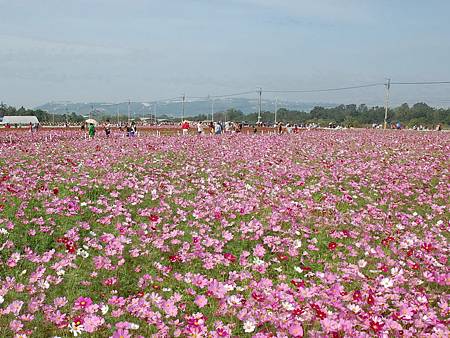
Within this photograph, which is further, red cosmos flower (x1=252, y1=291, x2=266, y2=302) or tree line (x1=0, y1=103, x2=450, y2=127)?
tree line (x1=0, y1=103, x2=450, y2=127)

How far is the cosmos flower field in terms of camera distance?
3676 mm

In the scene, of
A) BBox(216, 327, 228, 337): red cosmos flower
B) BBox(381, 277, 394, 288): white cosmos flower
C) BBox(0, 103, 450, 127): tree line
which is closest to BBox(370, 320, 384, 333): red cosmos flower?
BBox(381, 277, 394, 288): white cosmos flower

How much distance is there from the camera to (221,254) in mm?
5715

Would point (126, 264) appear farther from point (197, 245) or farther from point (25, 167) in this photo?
point (25, 167)

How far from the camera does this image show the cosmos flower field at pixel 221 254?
3.68m


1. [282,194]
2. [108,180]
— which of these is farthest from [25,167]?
[282,194]

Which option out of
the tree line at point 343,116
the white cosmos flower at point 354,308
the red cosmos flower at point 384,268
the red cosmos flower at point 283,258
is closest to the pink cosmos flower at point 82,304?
the white cosmos flower at point 354,308

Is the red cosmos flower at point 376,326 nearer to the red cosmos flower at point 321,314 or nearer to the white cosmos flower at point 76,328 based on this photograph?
the red cosmos flower at point 321,314


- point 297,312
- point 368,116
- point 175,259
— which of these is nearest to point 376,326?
point 297,312

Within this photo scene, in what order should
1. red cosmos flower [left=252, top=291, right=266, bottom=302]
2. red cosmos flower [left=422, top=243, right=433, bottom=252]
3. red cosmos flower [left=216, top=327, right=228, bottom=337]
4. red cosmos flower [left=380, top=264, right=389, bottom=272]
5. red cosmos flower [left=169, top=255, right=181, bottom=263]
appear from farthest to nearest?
red cosmos flower [left=422, top=243, right=433, bottom=252] < red cosmos flower [left=169, top=255, right=181, bottom=263] < red cosmos flower [left=380, top=264, right=389, bottom=272] < red cosmos flower [left=252, top=291, right=266, bottom=302] < red cosmos flower [left=216, top=327, right=228, bottom=337]

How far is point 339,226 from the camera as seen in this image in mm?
7070

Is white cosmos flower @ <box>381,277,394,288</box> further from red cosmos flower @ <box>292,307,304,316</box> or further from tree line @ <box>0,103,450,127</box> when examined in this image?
tree line @ <box>0,103,450,127</box>

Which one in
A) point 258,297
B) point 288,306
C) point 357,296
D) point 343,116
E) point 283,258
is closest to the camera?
point 288,306

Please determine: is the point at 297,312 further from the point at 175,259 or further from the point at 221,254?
the point at 221,254
